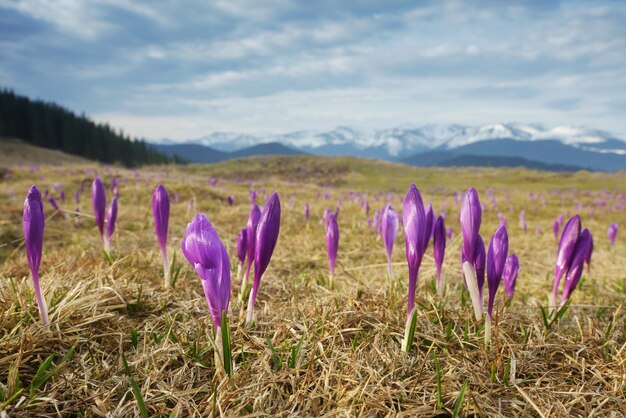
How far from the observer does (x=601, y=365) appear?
1.69 meters

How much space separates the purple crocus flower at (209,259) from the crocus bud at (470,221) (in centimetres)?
107

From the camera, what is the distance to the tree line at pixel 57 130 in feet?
234

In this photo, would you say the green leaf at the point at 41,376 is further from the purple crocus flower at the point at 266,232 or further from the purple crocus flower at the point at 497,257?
the purple crocus flower at the point at 497,257

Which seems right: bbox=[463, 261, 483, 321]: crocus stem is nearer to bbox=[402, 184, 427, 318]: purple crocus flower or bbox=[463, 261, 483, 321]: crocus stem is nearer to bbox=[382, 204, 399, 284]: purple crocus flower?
bbox=[402, 184, 427, 318]: purple crocus flower

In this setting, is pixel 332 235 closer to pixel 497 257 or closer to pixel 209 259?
pixel 497 257

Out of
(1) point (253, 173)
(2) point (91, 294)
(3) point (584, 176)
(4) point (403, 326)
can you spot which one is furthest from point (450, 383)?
(1) point (253, 173)


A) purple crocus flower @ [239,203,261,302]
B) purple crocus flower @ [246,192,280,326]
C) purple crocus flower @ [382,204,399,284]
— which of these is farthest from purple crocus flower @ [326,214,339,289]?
purple crocus flower @ [246,192,280,326]

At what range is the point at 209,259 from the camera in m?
1.58

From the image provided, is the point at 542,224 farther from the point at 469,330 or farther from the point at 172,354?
the point at 172,354

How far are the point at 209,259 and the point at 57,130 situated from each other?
86957 millimetres

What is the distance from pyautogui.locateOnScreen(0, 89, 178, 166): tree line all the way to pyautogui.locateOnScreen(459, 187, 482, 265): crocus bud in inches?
3201

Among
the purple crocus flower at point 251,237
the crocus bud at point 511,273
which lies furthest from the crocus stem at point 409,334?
the crocus bud at point 511,273

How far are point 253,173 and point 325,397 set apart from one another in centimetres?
7575

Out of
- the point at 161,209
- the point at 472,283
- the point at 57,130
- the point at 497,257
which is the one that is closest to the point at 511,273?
the point at 497,257
